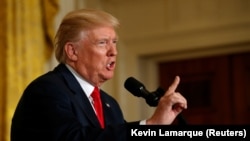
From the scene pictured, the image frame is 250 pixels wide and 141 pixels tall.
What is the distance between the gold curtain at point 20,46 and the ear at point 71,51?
195cm

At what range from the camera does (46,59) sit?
488 centimetres

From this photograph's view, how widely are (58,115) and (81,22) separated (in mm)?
539

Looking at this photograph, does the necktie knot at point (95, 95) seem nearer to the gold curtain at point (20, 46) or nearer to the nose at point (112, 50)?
the nose at point (112, 50)

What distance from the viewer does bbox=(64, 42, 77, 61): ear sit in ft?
8.43

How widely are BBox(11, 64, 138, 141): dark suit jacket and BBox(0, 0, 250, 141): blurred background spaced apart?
2159 millimetres

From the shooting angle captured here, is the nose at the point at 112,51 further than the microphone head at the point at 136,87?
Yes

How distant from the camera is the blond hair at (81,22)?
2.50 metres

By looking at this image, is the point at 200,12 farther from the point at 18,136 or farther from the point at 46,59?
the point at 18,136

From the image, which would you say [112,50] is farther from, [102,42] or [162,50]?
[162,50]

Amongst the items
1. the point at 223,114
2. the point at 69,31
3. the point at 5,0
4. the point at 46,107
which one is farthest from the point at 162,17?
the point at 46,107

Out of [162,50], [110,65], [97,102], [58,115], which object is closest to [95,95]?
[97,102]

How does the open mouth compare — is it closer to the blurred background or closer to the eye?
the eye

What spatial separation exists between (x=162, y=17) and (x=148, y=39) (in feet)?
0.75

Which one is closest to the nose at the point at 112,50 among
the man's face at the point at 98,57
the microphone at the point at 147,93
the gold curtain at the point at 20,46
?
the man's face at the point at 98,57
